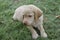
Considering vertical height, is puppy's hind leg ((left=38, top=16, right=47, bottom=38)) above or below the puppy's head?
below

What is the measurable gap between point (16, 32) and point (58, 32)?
0.84 metres

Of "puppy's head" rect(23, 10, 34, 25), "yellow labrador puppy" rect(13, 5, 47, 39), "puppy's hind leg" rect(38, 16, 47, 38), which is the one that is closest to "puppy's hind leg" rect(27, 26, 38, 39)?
"yellow labrador puppy" rect(13, 5, 47, 39)

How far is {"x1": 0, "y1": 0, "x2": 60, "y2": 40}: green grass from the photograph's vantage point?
3.80m

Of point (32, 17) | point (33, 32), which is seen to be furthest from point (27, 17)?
point (33, 32)

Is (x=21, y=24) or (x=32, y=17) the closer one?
(x=32, y=17)

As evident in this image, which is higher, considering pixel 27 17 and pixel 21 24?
pixel 27 17

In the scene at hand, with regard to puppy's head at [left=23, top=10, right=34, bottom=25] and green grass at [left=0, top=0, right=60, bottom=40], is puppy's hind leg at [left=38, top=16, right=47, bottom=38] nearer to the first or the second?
green grass at [left=0, top=0, right=60, bottom=40]

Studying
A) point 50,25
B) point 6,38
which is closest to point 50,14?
point 50,25

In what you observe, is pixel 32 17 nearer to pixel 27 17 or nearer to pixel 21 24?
pixel 27 17

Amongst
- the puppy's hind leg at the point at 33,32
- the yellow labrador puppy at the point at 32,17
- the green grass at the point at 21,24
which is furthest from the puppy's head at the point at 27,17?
the green grass at the point at 21,24

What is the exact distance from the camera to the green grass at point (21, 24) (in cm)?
380

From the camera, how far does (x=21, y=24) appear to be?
4.07 metres

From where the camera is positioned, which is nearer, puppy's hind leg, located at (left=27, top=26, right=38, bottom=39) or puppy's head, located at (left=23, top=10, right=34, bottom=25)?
puppy's head, located at (left=23, top=10, right=34, bottom=25)

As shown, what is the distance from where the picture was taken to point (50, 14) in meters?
4.34
